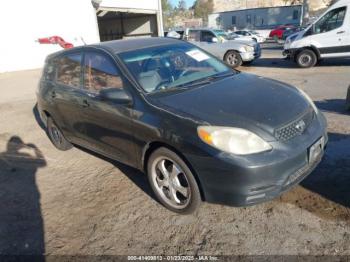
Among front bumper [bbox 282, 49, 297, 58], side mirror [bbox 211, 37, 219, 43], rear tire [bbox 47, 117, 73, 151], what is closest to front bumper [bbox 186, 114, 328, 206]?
rear tire [bbox 47, 117, 73, 151]

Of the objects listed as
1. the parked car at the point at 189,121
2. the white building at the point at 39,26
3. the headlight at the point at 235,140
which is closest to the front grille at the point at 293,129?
the parked car at the point at 189,121

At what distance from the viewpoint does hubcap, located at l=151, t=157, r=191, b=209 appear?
3.28m

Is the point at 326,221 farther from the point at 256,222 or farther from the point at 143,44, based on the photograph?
the point at 143,44

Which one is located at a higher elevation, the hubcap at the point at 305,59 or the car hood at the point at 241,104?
the car hood at the point at 241,104

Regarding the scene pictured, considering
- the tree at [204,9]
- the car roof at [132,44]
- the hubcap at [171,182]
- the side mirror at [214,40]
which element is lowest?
the hubcap at [171,182]

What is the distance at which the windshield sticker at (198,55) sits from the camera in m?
Answer: 4.34

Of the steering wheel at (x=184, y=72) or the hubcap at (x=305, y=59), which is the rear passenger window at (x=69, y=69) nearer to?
the steering wheel at (x=184, y=72)

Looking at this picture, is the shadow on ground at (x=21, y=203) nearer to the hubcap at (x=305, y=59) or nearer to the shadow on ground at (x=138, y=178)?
the shadow on ground at (x=138, y=178)

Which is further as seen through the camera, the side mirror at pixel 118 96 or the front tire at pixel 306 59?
the front tire at pixel 306 59

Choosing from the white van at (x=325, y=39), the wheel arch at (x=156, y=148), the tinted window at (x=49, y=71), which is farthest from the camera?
the white van at (x=325, y=39)

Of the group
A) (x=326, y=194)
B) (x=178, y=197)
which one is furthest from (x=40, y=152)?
(x=326, y=194)

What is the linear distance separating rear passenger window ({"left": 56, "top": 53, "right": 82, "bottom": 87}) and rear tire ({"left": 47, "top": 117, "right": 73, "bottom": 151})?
89cm

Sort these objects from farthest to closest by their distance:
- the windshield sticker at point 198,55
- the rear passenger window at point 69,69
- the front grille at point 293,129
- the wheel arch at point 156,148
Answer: the rear passenger window at point 69,69, the windshield sticker at point 198,55, the wheel arch at point 156,148, the front grille at point 293,129

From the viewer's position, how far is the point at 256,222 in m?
3.19
